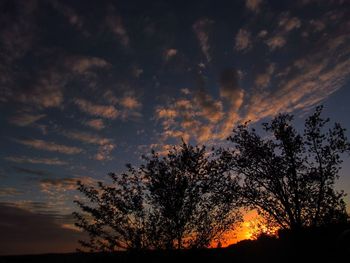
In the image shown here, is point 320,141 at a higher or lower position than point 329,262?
higher

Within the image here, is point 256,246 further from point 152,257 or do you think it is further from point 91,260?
point 91,260

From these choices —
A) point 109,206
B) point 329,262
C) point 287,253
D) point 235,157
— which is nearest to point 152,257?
point 109,206

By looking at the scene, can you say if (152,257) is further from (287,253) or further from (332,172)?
(332,172)

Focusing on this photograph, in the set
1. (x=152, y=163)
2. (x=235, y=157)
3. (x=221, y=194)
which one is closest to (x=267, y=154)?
(x=235, y=157)

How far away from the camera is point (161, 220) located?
95.9 ft

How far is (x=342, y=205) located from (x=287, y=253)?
11.3 m

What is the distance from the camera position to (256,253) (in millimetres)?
23484

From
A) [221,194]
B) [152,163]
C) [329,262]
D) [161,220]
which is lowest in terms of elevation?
[329,262]

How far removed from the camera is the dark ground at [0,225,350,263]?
72.8 feet

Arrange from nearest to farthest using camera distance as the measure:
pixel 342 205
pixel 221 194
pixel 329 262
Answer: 1. pixel 329 262
2. pixel 342 205
3. pixel 221 194

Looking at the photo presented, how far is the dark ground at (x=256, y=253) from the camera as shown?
2219cm

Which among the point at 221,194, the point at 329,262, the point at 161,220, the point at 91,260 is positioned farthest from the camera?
the point at 221,194

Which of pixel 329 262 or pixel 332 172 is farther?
pixel 332 172

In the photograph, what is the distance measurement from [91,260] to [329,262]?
15.9 meters
